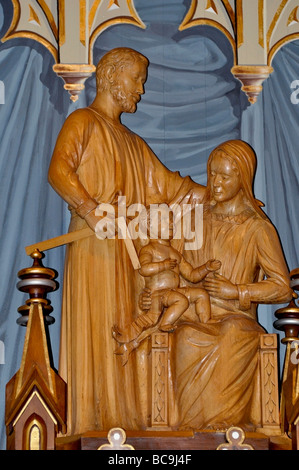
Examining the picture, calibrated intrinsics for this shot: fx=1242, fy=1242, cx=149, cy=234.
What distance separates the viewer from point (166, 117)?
27.6 feet

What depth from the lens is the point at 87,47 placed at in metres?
8.37

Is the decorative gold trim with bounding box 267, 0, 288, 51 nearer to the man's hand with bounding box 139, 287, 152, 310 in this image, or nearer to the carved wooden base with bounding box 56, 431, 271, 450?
the man's hand with bounding box 139, 287, 152, 310

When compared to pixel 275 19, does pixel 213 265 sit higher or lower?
lower

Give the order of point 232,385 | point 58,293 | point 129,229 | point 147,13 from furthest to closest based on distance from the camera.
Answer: point 147,13 < point 58,293 < point 129,229 < point 232,385

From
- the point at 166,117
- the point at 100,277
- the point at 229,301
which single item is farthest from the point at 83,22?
the point at 229,301

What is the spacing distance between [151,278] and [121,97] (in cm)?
122

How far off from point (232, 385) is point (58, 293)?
5.04ft

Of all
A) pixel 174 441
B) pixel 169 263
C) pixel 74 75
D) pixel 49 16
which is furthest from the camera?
pixel 49 16

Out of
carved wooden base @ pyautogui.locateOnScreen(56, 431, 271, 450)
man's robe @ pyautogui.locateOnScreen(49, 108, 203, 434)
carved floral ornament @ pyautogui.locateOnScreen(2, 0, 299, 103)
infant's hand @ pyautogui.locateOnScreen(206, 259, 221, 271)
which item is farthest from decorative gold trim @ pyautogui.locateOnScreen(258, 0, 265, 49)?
carved wooden base @ pyautogui.locateOnScreen(56, 431, 271, 450)

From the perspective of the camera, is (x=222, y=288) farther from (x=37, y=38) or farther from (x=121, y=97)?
(x=37, y=38)

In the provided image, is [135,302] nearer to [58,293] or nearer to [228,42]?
[58,293]

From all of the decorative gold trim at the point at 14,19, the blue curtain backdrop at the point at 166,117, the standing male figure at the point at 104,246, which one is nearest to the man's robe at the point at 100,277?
the standing male figure at the point at 104,246

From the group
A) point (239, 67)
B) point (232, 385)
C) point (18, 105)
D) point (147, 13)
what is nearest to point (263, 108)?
point (239, 67)

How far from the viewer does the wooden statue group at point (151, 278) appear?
6.99 meters
